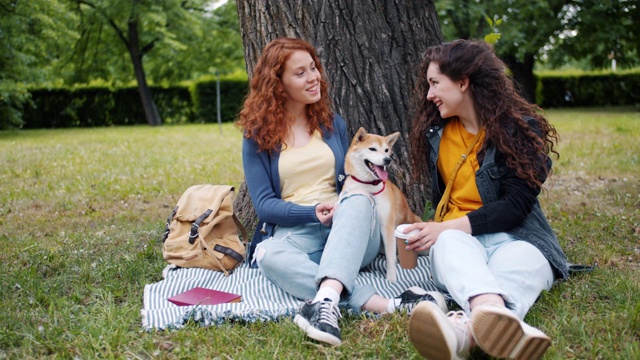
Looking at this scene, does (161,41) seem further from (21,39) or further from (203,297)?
(203,297)

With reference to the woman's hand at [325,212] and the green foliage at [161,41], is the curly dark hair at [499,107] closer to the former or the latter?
the woman's hand at [325,212]

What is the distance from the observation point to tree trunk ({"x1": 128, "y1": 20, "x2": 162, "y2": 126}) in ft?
78.1

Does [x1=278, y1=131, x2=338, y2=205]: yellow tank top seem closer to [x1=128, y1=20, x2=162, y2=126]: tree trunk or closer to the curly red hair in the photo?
the curly red hair

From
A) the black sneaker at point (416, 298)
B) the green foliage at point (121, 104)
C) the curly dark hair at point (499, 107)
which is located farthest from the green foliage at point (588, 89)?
the black sneaker at point (416, 298)

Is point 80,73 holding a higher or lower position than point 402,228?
lower

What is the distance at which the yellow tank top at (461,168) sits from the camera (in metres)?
3.51

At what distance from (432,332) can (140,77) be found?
23.0 meters

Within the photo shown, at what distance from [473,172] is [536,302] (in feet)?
2.51

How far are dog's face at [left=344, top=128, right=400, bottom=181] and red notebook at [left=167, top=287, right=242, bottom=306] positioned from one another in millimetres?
990

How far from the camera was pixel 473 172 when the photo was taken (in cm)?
351

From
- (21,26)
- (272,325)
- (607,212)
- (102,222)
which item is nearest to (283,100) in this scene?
(272,325)

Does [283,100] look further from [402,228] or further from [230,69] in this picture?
[230,69]

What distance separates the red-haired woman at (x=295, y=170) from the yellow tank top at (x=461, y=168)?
18.8 inches

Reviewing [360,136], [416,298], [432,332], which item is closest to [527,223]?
[416,298]
